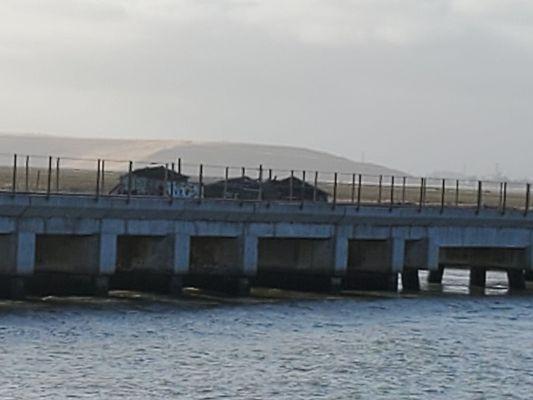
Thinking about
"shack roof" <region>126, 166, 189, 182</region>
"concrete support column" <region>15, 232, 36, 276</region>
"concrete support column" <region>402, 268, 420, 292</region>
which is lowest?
"concrete support column" <region>402, 268, 420, 292</region>

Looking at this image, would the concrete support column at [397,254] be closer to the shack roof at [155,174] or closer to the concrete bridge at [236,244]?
the concrete bridge at [236,244]

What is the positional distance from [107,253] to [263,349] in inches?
469

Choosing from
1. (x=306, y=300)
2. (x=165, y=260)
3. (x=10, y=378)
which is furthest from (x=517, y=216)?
(x=10, y=378)

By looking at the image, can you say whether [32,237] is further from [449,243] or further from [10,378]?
[449,243]

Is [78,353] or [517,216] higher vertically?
[517,216]

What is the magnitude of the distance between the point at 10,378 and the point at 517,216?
37.1 meters

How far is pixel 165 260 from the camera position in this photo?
59.7 meters

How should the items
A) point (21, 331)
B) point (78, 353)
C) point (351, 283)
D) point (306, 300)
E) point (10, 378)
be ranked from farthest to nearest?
point (351, 283) → point (306, 300) → point (21, 331) → point (78, 353) → point (10, 378)

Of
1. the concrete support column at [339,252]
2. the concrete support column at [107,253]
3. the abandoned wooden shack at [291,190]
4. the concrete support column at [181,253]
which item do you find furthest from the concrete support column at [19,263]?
the abandoned wooden shack at [291,190]

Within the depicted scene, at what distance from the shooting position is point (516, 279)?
242 ft

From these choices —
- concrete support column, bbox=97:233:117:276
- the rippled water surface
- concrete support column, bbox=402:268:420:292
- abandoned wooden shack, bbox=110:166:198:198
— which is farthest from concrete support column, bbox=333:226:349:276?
concrete support column, bbox=97:233:117:276

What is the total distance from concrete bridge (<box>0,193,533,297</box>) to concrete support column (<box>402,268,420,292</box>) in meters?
0.06

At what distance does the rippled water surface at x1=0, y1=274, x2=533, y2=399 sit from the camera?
39781 millimetres

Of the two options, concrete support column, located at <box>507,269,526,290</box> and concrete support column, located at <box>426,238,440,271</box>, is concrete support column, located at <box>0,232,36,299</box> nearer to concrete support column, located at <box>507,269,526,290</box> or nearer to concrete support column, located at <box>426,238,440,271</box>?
concrete support column, located at <box>426,238,440,271</box>
